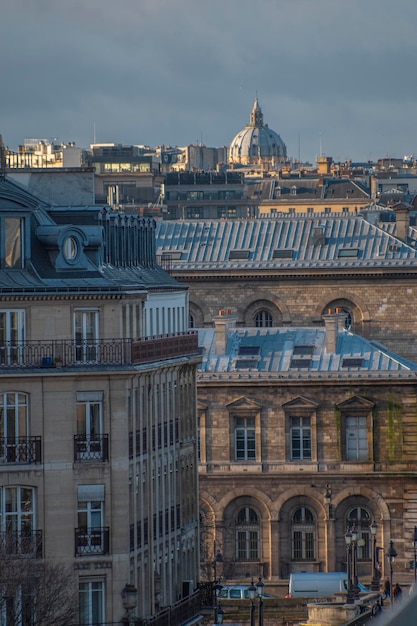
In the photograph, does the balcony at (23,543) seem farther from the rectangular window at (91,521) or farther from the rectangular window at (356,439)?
the rectangular window at (356,439)

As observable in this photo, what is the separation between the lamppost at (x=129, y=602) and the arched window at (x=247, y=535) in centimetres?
3508

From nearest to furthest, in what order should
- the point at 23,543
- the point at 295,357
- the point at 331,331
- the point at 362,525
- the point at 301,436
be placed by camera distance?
1. the point at 23,543
2. the point at 362,525
3. the point at 301,436
4. the point at 331,331
5. the point at 295,357

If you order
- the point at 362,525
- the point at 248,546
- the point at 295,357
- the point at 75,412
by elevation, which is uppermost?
the point at 295,357

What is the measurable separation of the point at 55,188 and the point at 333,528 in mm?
29712

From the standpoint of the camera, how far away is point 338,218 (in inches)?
4493

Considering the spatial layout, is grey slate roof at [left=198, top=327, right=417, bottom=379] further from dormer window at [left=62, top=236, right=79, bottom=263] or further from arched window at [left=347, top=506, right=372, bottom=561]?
dormer window at [left=62, top=236, right=79, bottom=263]

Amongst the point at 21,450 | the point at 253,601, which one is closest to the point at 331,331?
the point at 253,601

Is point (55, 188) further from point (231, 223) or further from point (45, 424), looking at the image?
point (231, 223)

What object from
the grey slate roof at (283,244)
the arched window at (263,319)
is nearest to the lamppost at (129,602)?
the grey slate roof at (283,244)

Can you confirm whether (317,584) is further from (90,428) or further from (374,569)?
(90,428)

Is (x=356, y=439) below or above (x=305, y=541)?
above

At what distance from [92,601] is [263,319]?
194 ft

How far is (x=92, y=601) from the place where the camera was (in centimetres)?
5322

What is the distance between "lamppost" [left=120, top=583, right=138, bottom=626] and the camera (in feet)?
174
